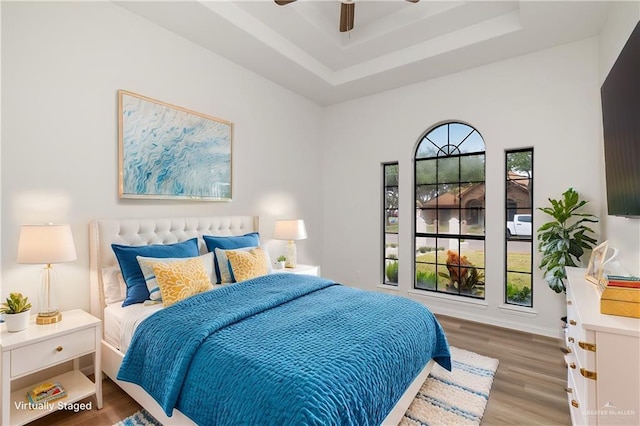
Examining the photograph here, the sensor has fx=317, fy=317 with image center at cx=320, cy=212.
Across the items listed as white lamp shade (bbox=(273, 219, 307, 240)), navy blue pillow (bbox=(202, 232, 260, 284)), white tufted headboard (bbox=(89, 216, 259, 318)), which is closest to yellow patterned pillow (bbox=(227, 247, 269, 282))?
navy blue pillow (bbox=(202, 232, 260, 284))

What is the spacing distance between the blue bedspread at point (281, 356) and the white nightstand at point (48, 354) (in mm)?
387

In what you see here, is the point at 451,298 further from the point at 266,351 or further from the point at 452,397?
the point at 266,351

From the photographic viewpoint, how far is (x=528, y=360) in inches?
108

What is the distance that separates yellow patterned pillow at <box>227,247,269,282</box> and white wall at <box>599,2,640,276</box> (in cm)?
270

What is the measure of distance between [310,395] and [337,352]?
31cm

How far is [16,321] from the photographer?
1888 mm

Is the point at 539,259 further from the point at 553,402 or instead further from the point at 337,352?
the point at 337,352

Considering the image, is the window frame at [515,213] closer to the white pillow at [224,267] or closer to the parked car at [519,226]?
the parked car at [519,226]

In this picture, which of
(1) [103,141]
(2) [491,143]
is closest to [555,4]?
(2) [491,143]

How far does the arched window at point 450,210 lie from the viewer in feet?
12.7

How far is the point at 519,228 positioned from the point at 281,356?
10.7 feet

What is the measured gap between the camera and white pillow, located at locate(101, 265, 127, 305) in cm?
243

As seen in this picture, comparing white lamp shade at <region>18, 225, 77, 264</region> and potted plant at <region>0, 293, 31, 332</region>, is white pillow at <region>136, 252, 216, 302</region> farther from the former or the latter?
potted plant at <region>0, 293, 31, 332</region>

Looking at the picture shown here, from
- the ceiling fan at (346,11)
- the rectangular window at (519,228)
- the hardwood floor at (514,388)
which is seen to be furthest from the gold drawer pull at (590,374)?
the ceiling fan at (346,11)
